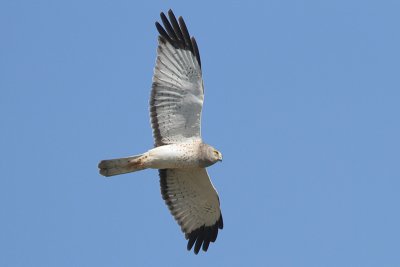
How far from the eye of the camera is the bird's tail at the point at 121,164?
1341 cm

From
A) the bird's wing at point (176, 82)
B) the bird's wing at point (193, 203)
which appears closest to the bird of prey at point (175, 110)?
the bird's wing at point (176, 82)

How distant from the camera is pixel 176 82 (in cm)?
1347

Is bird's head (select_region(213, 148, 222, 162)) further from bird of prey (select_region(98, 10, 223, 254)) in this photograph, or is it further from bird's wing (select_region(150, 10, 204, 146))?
bird's wing (select_region(150, 10, 204, 146))

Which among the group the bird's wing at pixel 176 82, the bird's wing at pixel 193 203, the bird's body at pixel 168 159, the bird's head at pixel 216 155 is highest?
the bird's wing at pixel 176 82

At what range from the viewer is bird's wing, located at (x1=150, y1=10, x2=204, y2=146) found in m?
13.4

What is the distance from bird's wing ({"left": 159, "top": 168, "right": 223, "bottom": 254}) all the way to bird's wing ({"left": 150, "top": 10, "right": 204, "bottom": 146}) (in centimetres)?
76

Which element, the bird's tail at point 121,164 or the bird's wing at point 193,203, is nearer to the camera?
the bird's tail at point 121,164

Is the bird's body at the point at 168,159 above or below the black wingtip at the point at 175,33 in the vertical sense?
below

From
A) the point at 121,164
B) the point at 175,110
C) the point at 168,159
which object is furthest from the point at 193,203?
the point at 175,110

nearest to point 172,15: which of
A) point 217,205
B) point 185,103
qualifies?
point 185,103

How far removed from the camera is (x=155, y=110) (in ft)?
44.5

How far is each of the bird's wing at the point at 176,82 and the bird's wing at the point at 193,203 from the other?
2.50ft

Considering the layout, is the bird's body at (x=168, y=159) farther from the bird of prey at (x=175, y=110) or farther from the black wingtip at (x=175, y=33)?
the black wingtip at (x=175, y=33)

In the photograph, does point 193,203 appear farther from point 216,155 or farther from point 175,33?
point 175,33
